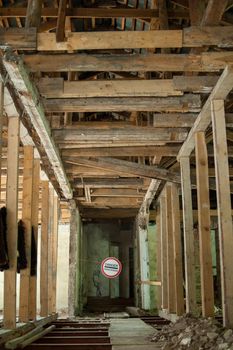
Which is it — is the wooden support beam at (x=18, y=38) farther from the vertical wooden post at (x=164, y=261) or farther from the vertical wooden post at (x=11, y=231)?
the vertical wooden post at (x=164, y=261)

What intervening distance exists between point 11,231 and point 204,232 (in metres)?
2.39

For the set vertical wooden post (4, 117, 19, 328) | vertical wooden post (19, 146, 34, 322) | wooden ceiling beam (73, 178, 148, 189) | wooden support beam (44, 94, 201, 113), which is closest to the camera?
vertical wooden post (4, 117, 19, 328)

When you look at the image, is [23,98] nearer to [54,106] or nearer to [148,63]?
[54,106]

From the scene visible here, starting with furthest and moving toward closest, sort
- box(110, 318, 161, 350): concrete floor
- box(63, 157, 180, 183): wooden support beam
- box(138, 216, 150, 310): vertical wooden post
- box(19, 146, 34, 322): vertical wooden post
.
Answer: box(138, 216, 150, 310): vertical wooden post < box(63, 157, 180, 183): wooden support beam < box(19, 146, 34, 322): vertical wooden post < box(110, 318, 161, 350): concrete floor

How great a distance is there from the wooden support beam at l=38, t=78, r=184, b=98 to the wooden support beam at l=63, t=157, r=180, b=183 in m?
2.52

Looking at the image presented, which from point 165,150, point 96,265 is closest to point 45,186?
point 165,150

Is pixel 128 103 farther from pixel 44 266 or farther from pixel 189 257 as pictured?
pixel 44 266

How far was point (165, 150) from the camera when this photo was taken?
23.6 feet

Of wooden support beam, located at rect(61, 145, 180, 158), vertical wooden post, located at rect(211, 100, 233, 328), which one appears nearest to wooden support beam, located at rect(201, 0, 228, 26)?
vertical wooden post, located at rect(211, 100, 233, 328)

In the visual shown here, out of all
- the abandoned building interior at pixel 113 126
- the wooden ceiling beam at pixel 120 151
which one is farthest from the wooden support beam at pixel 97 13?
the wooden ceiling beam at pixel 120 151

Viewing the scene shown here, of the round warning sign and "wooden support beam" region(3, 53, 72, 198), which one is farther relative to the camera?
the round warning sign

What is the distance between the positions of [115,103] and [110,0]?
163cm

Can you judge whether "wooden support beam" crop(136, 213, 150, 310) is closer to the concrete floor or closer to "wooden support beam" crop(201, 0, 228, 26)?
the concrete floor

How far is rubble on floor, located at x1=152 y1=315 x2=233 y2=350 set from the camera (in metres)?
3.92
